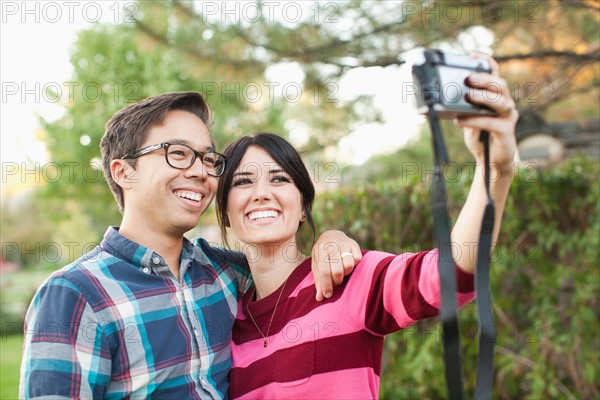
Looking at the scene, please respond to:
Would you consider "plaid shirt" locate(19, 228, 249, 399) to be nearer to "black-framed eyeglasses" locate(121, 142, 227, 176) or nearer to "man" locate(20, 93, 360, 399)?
"man" locate(20, 93, 360, 399)

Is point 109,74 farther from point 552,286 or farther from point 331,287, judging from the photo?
point 331,287

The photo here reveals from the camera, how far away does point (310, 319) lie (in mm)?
1710

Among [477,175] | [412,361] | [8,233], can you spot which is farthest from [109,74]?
[8,233]

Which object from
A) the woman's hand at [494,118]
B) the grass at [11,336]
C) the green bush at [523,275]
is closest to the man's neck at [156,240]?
the woman's hand at [494,118]

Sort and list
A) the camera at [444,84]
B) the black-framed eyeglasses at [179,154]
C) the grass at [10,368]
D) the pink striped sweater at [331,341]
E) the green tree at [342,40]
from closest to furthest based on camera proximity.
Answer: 1. the camera at [444,84]
2. the pink striped sweater at [331,341]
3. the black-framed eyeglasses at [179,154]
4. the green tree at [342,40]
5. the grass at [10,368]

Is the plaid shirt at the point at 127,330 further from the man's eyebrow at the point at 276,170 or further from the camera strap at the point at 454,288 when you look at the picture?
the camera strap at the point at 454,288

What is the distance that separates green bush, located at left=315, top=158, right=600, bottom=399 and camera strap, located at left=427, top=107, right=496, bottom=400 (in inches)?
89.8

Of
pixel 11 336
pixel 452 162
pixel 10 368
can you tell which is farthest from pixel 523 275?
pixel 11 336

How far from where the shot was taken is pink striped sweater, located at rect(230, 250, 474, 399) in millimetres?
1596

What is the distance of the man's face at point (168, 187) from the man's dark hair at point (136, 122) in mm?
28

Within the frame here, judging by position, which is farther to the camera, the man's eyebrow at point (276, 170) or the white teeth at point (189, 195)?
the man's eyebrow at point (276, 170)

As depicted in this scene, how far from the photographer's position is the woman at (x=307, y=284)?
1257 millimetres

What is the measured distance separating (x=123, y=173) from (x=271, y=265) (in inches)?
24.2

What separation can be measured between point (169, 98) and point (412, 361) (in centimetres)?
262
